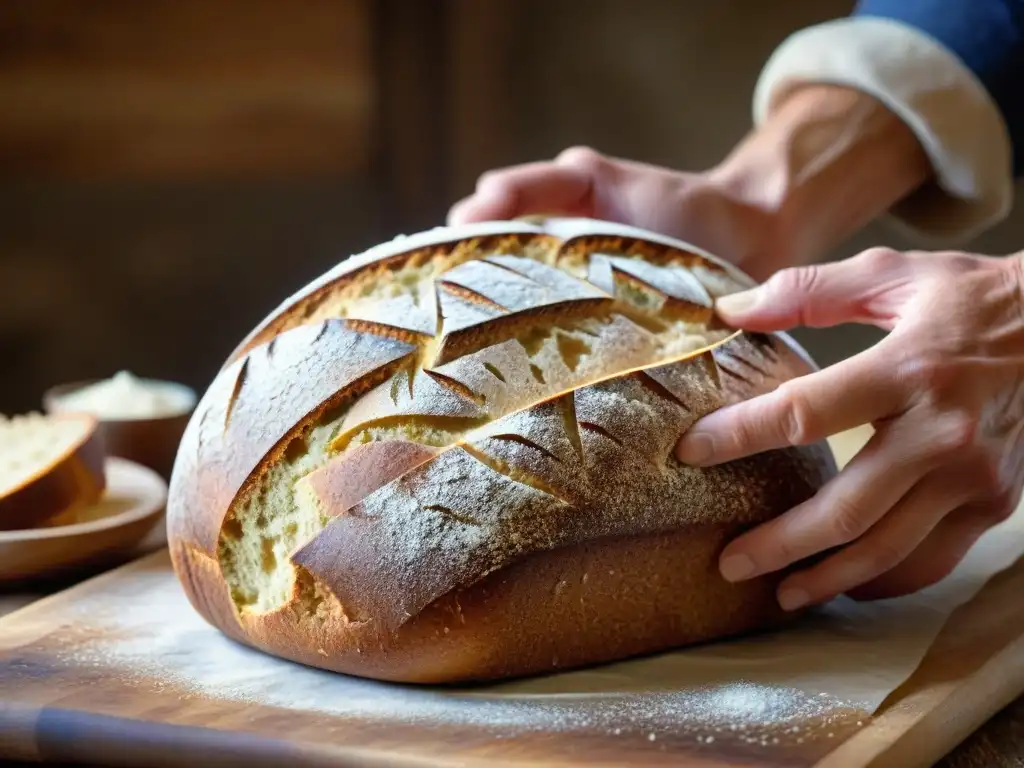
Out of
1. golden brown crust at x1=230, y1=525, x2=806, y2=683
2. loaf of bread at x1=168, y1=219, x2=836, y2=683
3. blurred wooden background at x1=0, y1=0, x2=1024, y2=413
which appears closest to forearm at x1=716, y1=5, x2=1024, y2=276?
loaf of bread at x1=168, y1=219, x2=836, y2=683

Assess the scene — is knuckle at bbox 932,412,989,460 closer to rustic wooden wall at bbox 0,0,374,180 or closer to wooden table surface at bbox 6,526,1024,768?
wooden table surface at bbox 6,526,1024,768

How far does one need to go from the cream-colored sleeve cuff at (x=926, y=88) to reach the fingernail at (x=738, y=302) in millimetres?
664

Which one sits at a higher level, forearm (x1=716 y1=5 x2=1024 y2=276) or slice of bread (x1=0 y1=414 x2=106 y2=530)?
forearm (x1=716 y1=5 x2=1024 y2=276)

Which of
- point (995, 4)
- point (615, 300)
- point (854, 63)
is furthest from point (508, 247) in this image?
point (995, 4)

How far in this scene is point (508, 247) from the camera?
117 cm

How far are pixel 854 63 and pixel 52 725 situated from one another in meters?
1.34

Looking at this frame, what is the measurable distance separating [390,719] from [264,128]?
8.39 ft

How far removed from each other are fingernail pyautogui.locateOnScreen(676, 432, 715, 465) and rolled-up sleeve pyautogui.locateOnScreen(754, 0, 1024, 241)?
871mm

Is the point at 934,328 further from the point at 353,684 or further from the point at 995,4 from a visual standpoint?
the point at 995,4

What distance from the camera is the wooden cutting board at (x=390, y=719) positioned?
0.85 metres

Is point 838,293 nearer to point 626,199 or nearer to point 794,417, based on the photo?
point 794,417

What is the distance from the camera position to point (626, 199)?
1.59 meters

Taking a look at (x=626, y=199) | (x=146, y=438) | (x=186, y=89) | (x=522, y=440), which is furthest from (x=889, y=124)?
(x=186, y=89)

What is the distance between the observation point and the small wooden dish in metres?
1.24
